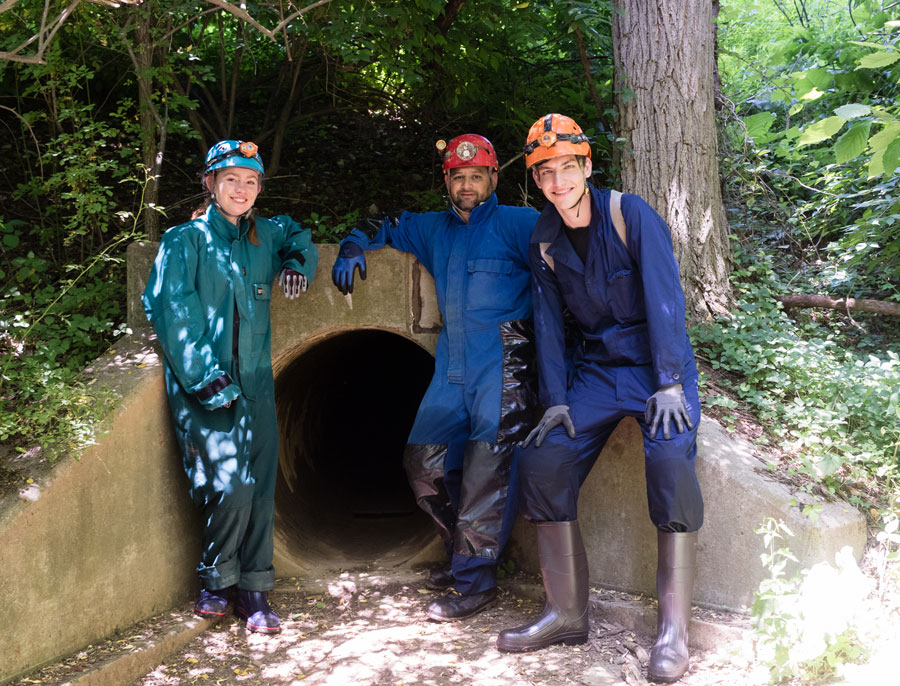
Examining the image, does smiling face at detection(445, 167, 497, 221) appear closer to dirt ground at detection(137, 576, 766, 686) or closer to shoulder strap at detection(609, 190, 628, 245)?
shoulder strap at detection(609, 190, 628, 245)

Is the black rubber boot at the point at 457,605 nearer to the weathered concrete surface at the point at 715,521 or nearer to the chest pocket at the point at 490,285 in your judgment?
the weathered concrete surface at the point at 715,521

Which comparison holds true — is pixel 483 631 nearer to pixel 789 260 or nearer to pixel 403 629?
pixel 403 629

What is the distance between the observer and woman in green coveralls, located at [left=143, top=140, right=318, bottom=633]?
153 inches

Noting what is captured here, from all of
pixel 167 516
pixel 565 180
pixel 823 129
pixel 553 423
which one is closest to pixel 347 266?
pixel 565 180

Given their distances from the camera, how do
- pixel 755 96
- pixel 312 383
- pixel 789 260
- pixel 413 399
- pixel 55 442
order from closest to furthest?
pixel 55 442 → pixel 789 260 → pixel 312 383 → pixel 755 96 → pixel 413 399

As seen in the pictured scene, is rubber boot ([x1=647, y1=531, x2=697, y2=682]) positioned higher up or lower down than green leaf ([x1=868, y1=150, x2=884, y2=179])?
lower down

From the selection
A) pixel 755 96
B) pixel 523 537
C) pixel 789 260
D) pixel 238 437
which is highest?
pixel 755 96

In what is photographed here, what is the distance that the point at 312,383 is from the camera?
23.0 ft

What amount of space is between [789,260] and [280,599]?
4678mm

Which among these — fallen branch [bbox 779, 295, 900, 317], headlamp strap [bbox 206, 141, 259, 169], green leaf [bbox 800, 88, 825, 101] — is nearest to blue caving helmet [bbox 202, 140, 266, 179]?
headlamp strap [bbox 206, 141, 259, 169]

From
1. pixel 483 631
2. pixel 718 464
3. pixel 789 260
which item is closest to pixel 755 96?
pixel 789 260

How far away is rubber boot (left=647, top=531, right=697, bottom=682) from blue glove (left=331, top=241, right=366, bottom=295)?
86.6 inches

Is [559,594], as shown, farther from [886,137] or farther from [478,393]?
[886,137]

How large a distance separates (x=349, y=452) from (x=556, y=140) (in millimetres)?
5635
